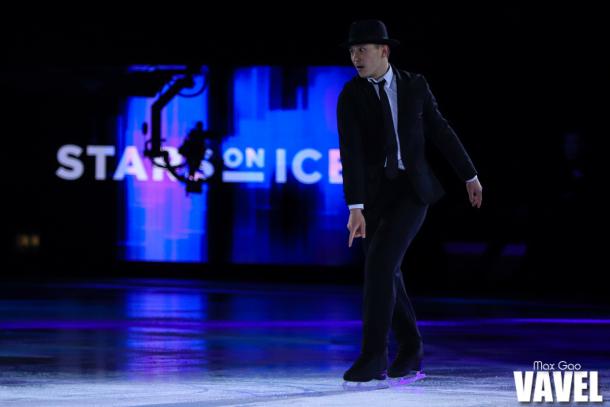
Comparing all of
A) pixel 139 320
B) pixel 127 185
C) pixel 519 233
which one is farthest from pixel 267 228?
pixel 139 320

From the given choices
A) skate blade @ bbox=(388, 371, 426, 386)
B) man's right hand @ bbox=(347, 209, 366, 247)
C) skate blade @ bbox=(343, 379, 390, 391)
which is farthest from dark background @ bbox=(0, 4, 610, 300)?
man's right hand @ bbox=(347, 209, 366, 247)

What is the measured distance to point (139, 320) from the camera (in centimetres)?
1559

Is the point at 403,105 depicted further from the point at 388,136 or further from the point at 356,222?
the point at 356,222

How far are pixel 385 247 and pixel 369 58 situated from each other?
106cm

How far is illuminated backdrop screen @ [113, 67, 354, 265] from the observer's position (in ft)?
88.7

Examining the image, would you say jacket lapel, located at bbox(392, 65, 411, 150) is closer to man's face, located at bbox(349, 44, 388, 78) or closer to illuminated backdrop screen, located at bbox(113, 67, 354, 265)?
man's face, located at bbox(349, 44, 388, 78)

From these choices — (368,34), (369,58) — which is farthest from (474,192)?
(368,34)

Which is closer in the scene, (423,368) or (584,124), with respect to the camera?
(423,368)

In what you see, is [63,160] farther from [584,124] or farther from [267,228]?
[584,124]

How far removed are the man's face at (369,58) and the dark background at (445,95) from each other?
16.5 metres

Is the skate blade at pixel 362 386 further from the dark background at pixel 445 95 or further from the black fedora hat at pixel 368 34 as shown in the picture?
the dark background at pixel 445 95

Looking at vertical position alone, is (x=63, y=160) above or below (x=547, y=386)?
above

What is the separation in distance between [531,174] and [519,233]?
1.03 meters

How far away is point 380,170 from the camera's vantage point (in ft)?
29.4
